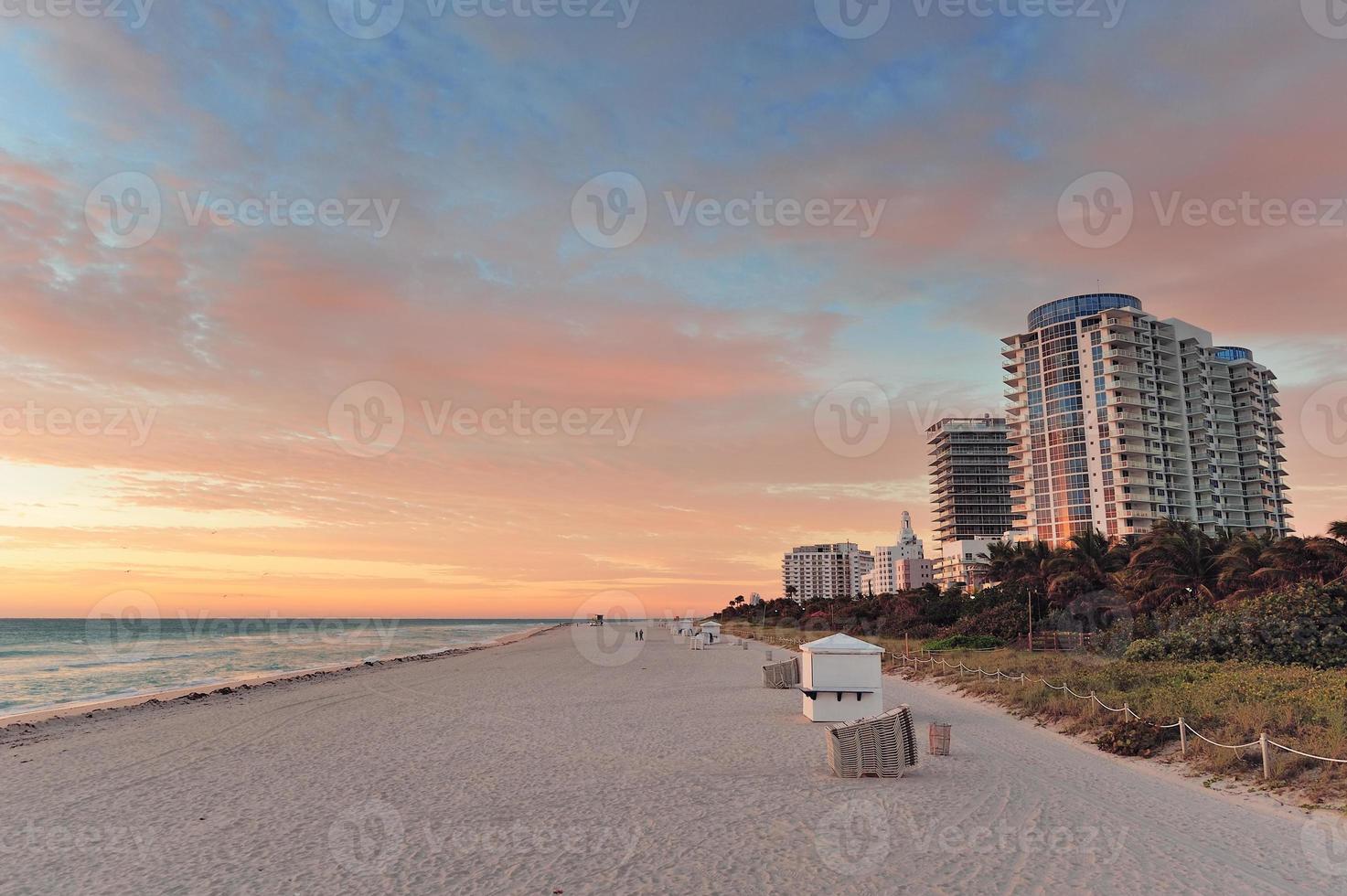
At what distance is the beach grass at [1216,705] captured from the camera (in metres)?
12.1

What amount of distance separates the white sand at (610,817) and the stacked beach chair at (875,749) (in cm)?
40

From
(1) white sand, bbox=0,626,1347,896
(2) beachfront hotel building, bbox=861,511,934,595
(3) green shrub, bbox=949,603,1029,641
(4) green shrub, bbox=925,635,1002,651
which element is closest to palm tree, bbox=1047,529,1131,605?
(3) green shrub, bbox=949,603,1029,641

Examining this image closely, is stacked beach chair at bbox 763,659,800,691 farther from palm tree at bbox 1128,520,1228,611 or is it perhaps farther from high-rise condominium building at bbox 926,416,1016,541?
high-rise condominium building at bbox 926,416,1016,541

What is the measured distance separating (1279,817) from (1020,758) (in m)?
4.56

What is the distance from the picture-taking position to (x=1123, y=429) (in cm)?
9344

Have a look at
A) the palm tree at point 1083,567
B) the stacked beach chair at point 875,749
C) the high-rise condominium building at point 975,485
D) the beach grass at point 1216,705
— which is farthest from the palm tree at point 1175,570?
the high-rise condominium building at point 975,485

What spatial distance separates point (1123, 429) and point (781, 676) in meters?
83.0

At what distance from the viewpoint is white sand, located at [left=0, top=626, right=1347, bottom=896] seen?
866cm

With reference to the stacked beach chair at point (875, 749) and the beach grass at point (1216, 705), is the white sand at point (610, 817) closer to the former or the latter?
the stacked beach chair at point (875, 749)

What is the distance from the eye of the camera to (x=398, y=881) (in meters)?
8.64

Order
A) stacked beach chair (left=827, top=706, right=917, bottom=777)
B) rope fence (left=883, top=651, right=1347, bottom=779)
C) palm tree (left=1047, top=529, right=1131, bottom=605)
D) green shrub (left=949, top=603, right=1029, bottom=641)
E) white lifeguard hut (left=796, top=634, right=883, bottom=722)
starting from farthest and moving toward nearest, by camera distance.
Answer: palm tree (left=1047, top=529, right=1131, bottom=605)
green shrub (left=949, top=603, right=1029, bottom=641)
white lifeguard hut (left=796, top=634, right=883, bottom=722)
stacked beach chair (left=827, top=706, right=917, bottom=777)
rope fence (left=883, top=651, right=1347, bottom=779)

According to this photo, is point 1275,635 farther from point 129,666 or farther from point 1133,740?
point 129,666

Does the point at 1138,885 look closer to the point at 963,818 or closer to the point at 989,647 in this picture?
the point at 963,818

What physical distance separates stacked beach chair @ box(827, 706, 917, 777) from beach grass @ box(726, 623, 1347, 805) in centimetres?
498
